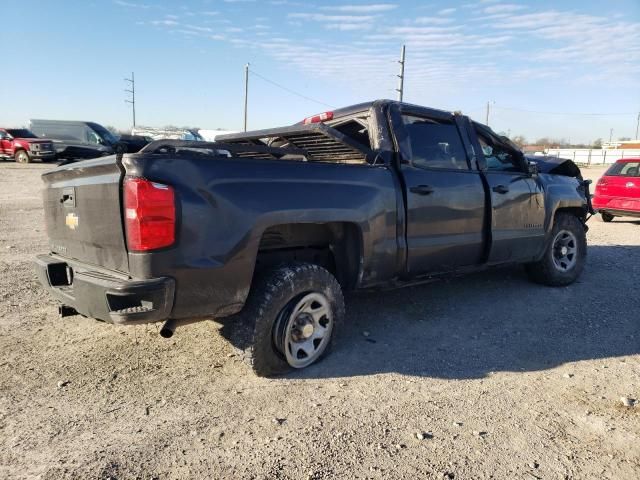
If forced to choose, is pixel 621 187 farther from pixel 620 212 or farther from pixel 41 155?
pixel 41 155

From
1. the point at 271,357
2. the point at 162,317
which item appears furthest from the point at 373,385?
the point at 162,317

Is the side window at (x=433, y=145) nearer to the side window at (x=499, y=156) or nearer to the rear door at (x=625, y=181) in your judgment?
the side window at (x=499, y=156)

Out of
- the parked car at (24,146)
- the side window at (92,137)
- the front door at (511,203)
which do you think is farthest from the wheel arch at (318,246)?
the parked car at (24,146)

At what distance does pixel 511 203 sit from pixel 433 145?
1171mm

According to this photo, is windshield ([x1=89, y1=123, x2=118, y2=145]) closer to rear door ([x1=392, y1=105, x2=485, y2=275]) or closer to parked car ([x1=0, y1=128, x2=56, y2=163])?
parked car ([x1=0, y1=128, x2=56, y2=163])

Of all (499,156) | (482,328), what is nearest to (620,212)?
(499,156)

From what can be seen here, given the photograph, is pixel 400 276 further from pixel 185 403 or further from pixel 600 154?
pixel 600 154

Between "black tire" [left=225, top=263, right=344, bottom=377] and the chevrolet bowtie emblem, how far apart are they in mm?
1260

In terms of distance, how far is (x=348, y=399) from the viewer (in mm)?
3068

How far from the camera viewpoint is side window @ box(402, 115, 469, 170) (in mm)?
4238

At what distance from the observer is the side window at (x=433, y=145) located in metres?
4.24

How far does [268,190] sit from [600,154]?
257 ft

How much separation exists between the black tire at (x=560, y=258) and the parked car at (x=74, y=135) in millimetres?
20732

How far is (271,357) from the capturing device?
10.7 ft
